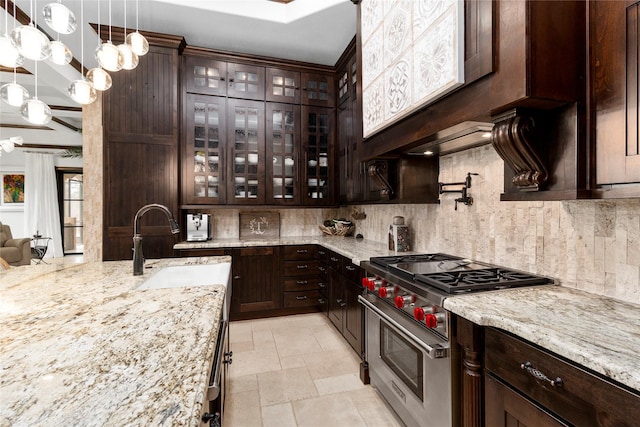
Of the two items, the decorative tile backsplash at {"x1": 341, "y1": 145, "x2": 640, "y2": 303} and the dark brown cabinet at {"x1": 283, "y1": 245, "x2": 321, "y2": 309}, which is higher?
the decorative tile backsplash at {"x1": 341, "y1": 145, "x2": 640, "y2": 303}

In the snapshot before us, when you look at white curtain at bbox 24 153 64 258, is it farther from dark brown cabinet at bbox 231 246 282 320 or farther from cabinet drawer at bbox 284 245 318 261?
cabinet drawer at bbox 284 245 318 261

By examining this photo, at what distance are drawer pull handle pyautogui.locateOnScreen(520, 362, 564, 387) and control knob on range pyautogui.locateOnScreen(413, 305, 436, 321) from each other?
45 cm

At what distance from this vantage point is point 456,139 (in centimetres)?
180

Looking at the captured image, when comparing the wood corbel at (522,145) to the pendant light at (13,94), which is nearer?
the wood corbel at (522,145)

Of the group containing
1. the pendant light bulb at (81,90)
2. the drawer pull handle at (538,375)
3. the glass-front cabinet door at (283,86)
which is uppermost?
the glass-front cabinet door at (283,86)

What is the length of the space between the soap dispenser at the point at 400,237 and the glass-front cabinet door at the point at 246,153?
1683 millimetres

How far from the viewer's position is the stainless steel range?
1.38m

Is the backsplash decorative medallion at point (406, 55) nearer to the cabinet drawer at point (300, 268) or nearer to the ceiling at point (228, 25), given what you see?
the ceiling at point (228, 25)

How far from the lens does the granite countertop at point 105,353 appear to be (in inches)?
21.0

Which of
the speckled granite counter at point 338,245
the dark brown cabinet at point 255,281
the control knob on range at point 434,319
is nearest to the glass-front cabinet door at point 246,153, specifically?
the speckled granite counter at point 338,245

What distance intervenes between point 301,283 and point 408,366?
202 centimetres

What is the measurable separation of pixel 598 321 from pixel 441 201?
142 centimetres

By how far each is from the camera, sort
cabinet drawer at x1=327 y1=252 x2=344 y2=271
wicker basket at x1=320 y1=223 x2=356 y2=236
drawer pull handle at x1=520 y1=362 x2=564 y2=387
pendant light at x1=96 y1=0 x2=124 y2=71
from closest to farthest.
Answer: drawer pull handle at x1=520 y1=362 x2=564 y2=387 → pendant light at x1=96 y1=0 x2=124 y2=71 → cabinet drawer at x1=327 y1=252 x2=344 y2=271 → wicker basket at x1=320 y1=223 x2=356 y2=236

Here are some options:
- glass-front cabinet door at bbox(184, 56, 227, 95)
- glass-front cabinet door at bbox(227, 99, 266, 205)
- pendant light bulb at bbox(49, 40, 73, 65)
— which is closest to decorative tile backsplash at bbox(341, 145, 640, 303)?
glass-front cabinet door at bbox(227, 99, 266, 205)
